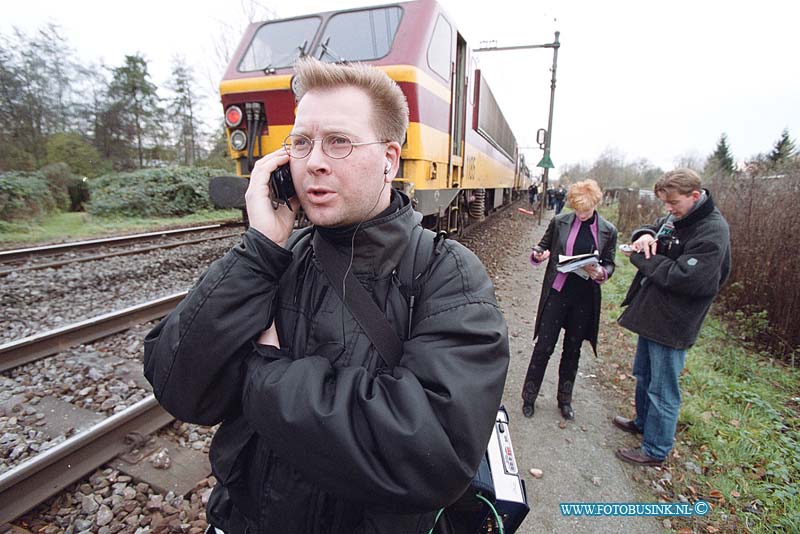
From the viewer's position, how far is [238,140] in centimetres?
510

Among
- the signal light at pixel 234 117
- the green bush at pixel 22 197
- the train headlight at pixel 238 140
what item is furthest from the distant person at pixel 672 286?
the green bush at pixel 22 197

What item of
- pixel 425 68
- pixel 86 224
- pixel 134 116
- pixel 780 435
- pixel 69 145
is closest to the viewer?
pixel 780 435

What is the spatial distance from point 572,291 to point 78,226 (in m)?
13.2

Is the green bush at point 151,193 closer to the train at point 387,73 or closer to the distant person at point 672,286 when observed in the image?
the train at point 387,73

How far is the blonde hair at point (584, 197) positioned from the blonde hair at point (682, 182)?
1.70ft

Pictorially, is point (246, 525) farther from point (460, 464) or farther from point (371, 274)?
point (371, 274)

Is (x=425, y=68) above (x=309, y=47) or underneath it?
underneath

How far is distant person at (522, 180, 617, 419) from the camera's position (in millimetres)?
3170

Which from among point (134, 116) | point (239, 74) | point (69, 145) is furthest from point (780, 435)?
point (134, 116)

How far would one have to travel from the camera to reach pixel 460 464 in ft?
3.14

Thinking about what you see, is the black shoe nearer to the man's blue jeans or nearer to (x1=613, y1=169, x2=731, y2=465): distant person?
(x1=613, y1=169, x2=731, y2=465): distant person

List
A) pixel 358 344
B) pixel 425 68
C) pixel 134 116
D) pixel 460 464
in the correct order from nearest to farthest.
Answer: pixel 460 464
pixel 358 344
pixel 425 68
pixel 134 116

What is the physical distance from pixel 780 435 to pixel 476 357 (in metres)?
4.09

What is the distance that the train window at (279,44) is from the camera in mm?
5312
